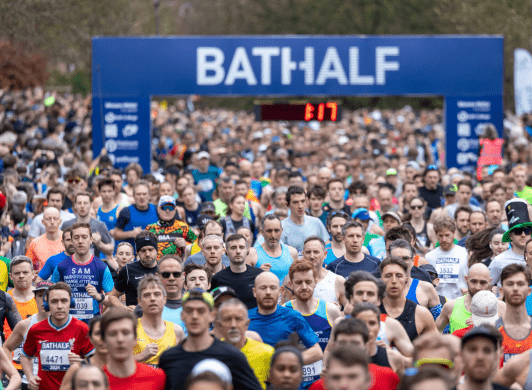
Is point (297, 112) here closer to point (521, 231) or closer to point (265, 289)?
point (521, 231)

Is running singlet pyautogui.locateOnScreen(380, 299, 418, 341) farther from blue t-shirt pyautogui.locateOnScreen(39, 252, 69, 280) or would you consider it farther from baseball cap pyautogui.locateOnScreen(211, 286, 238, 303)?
blue t-shirt pyautogui.locateOnScreen(39, 252, 69, 280)

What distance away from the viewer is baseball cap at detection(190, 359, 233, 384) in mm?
4844

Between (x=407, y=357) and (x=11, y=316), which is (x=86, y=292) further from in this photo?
(x=407, y=357)

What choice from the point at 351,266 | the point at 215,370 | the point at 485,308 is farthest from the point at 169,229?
the point at 215,370

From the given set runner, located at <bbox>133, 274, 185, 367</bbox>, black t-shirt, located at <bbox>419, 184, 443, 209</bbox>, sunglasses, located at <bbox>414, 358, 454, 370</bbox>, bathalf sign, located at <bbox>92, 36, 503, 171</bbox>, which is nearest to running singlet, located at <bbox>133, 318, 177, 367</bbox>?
runner, located at <bbox>133, 274, 185, 367</bbox>

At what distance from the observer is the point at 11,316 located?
26.1 ft

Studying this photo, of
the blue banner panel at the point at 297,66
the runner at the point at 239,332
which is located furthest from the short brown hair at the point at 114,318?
the blue banner panel at the point at 297,66

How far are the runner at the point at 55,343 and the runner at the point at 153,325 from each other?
63 centimetres

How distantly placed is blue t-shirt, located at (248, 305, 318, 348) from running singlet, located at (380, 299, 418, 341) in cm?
66

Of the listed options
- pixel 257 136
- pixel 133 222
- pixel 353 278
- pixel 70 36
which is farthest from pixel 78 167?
pixel 70 36

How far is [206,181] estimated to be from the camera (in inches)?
619

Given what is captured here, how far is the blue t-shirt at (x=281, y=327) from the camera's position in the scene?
6.80 meters

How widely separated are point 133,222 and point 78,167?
3.58m

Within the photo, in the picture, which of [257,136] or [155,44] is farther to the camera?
[257,136]
